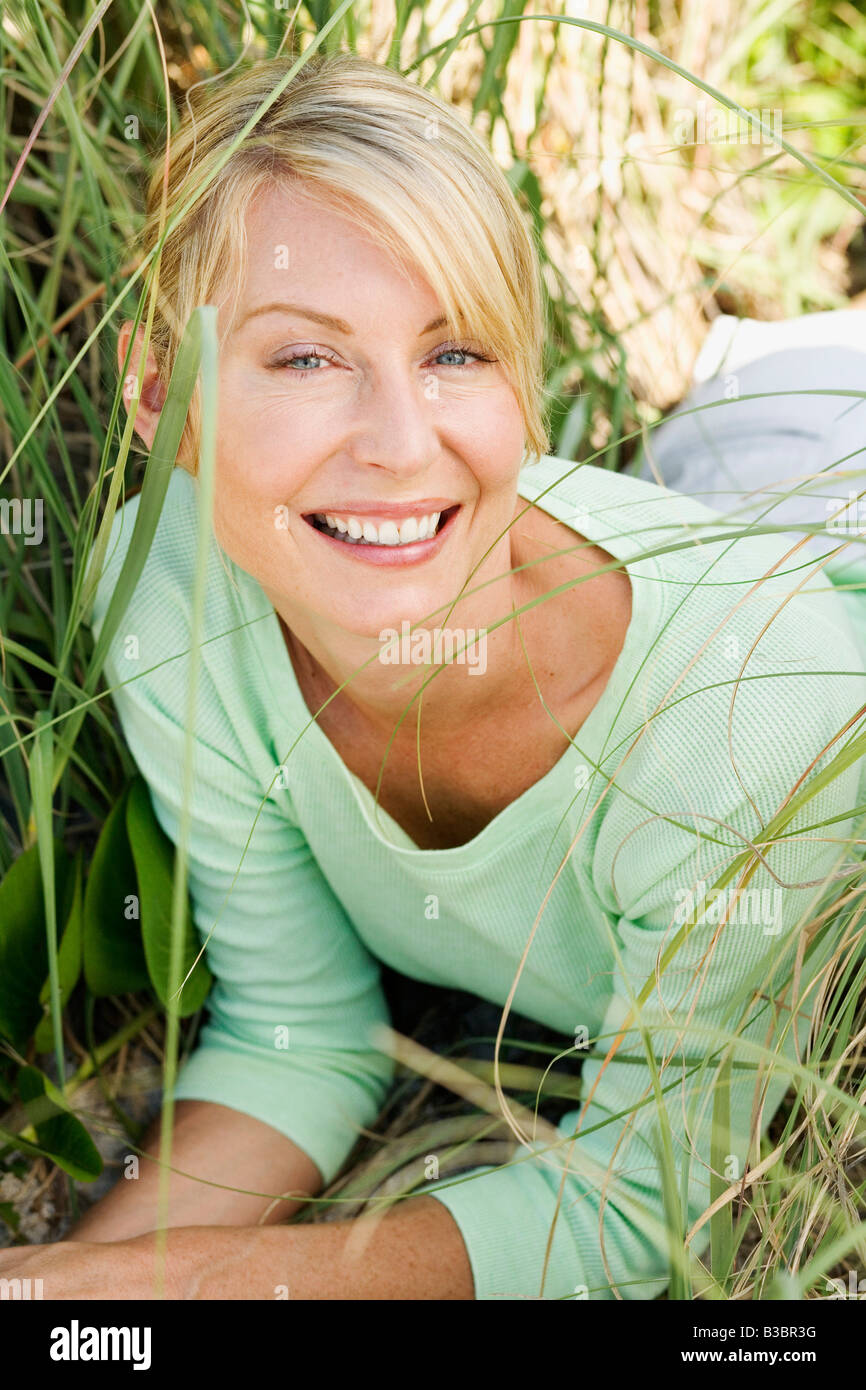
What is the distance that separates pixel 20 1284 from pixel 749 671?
0.81 m

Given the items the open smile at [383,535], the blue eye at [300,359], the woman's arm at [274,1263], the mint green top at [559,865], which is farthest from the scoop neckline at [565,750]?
the woman's arm at [274,1263]

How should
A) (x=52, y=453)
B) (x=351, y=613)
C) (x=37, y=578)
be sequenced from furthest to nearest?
1. (x=52, y=453)
2. (x=37, y=578)
3. (x=351, y=613)

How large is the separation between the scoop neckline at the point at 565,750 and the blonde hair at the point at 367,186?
0.48 feet

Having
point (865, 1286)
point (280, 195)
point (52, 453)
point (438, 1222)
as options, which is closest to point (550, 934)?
point (438, 1222)

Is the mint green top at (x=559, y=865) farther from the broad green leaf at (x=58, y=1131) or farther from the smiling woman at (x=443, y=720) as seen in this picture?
the broad green leaf at (x=58, y=1131)

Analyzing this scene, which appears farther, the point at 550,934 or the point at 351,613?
the point at 550,934

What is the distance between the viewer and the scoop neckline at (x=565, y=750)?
41.5 inches

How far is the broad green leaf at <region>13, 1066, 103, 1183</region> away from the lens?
1.20 metres

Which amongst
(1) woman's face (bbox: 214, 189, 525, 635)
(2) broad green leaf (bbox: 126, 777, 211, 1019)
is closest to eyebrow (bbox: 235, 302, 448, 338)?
(1) woman's face (bbox: 214, 189, 525, 635)

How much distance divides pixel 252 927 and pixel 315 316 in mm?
726

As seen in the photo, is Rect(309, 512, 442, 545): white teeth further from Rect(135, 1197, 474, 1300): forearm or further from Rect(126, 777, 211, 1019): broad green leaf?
Rect(135, 1197, 474, 1300): forearm

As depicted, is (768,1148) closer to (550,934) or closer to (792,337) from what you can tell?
(550,934)

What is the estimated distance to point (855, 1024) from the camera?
42.4 inches
